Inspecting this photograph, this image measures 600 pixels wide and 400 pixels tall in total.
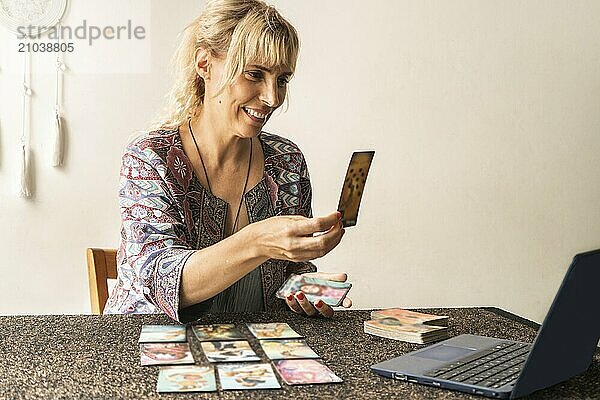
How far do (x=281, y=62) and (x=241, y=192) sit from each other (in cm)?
34

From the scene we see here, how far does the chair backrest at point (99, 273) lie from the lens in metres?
2.56

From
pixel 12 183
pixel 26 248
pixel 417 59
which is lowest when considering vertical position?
pixel 26 248

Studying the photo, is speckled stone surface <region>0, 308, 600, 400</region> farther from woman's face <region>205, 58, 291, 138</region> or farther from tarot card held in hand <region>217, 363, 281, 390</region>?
woman's face <region>205, 58, 291, 138</region>

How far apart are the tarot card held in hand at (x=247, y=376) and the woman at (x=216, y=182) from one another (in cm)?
33

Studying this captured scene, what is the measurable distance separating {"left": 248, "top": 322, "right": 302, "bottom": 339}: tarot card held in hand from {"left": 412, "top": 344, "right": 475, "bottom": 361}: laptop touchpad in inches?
10.1

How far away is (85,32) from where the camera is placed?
129 inches

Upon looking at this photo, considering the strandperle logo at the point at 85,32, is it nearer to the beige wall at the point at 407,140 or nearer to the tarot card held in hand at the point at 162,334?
the beige wall at the point at 407,140

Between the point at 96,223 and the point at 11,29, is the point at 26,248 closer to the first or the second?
the point at 96,223

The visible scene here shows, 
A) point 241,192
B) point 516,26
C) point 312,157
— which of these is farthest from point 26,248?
point 516,26

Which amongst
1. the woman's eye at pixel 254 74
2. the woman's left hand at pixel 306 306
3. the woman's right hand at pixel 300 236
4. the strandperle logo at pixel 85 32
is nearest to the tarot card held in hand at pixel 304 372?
the woman's right hand at pixel 300 236

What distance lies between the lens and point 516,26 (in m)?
3.53

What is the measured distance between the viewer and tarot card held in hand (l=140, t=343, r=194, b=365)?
1437 mm

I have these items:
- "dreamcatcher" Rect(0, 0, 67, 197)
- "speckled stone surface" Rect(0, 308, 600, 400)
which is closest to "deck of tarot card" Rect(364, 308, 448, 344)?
"speckled stone surface" Rect(0, 308, 600, 400)

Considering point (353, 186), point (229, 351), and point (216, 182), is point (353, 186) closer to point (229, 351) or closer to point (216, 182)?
point (229, 351)
